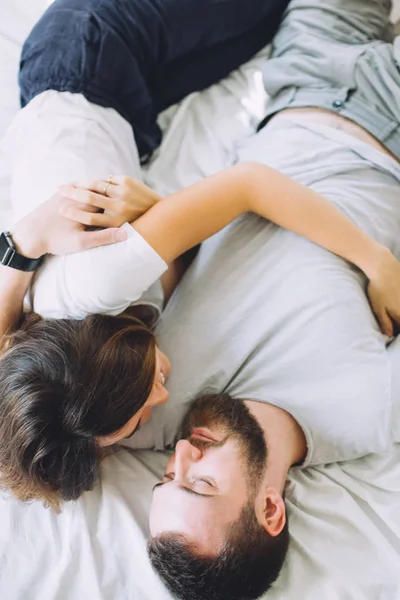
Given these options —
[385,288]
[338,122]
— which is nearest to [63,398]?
[385,288]

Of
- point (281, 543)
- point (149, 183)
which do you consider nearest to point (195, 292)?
point (149, 183)

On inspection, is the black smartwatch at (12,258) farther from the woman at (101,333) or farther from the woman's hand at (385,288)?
the woman's hand at (385,288)

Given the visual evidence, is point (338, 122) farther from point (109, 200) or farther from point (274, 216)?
point (109, 200)

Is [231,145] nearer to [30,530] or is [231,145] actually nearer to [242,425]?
[242,425]

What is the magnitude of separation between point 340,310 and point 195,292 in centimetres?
25

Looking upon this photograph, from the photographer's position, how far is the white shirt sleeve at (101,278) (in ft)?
2.52

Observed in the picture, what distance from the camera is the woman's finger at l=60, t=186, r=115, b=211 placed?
31.1 inches

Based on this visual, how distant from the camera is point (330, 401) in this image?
0.83 metres

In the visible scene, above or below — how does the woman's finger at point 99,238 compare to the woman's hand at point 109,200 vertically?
below

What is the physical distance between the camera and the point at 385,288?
0.90m

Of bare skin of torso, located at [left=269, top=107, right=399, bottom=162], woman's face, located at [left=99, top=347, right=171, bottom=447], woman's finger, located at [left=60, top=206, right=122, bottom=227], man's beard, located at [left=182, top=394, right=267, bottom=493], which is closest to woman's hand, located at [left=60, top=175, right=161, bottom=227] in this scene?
woman's finger, located at [left=60, top=206, right=122, bottom=227]

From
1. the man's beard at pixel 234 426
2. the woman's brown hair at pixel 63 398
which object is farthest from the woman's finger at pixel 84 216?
the man's beard at pixel 234 426

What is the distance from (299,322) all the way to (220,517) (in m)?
0.32

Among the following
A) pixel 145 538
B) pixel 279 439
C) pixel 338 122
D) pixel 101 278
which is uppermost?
pixel 338 122
